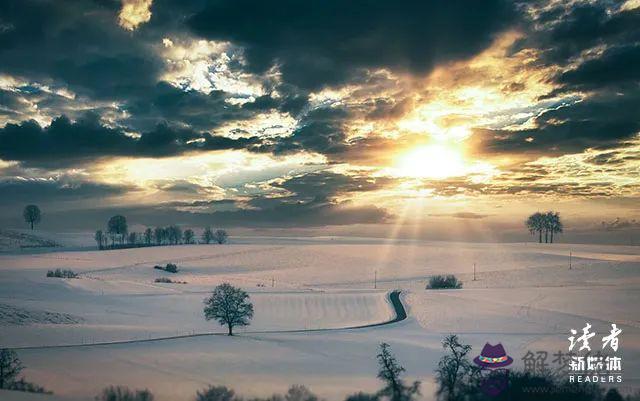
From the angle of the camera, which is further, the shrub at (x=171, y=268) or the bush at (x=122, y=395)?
the shrub at (x=171, y=268)

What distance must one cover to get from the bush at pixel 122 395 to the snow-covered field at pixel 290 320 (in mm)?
757

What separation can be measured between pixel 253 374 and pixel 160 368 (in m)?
5.94

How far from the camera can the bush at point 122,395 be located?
25.8 m

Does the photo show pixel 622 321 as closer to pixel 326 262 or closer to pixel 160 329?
pixel 160 329

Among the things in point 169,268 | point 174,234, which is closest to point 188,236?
point 174,234

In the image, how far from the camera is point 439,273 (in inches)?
4008

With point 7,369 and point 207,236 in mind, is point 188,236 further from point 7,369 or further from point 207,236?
point 7,369

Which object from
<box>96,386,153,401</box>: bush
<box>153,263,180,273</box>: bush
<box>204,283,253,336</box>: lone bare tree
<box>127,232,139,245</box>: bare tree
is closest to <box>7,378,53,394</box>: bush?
<box>96,386,153,401</box>: bush

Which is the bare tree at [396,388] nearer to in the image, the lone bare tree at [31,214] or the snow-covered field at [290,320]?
the snow-covered field at [290,320]

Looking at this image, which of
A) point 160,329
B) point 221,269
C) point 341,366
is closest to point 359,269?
point 221,269

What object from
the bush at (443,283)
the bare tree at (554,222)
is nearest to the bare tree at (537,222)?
the bare tree at (554,222)

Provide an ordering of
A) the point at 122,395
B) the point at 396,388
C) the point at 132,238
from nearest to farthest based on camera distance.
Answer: the point at 122,395 → the point at 396,388 → the point at 132,238

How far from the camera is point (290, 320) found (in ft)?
190

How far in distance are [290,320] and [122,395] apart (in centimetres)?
3256
